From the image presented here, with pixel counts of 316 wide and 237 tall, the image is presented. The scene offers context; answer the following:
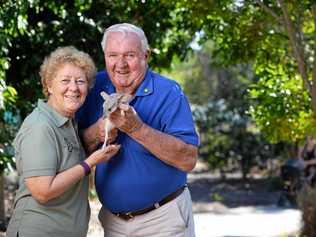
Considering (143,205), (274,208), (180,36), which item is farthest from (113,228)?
(274,208)

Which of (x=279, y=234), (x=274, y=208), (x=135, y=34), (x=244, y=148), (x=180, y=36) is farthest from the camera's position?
(x=244, y=148)

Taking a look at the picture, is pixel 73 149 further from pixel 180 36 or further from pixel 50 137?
pixel 180 36

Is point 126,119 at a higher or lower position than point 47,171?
higher

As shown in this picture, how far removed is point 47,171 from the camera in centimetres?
308

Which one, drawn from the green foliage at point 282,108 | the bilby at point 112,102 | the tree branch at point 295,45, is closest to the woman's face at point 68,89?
the bilby at point 112,102

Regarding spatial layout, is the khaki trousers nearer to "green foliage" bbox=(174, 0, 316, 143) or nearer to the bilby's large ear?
the bilby's large ear

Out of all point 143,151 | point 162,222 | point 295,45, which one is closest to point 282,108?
point 295,45

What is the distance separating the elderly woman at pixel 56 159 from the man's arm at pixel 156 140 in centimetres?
17

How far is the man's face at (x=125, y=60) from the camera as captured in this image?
3.34m

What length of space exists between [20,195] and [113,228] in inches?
22.3

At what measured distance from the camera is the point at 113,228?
11.7 feet

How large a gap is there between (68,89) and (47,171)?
41cm

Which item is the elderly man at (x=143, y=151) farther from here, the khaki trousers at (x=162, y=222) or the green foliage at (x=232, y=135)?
the green foliage at (x=232, y=135)

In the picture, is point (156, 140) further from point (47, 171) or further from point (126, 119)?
point (47, 171)
